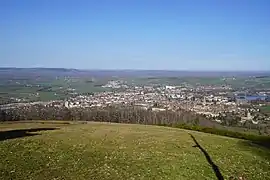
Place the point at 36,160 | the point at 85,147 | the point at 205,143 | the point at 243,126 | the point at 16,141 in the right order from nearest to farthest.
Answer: the point at 36,160 → the point at 85,147 → the point at 16,141 → the point at 205,143 → the point at 243,126

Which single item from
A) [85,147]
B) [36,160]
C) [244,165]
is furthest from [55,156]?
[244,165]

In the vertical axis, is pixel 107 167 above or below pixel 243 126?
above

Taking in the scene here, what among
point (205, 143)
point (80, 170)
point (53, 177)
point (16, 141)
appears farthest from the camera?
point (205, 143)

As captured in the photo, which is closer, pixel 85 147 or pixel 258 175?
pixel 258 175

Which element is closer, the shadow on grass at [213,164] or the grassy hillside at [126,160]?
the grassy hillside at [126,160]

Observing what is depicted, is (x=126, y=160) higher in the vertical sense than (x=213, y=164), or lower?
higher

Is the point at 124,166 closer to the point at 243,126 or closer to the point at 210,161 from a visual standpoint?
the point at 210,161

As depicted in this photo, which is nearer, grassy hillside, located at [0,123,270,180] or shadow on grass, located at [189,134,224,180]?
grassy hillside, located at [0,123,270,180]
